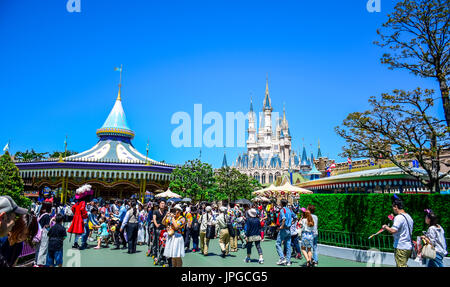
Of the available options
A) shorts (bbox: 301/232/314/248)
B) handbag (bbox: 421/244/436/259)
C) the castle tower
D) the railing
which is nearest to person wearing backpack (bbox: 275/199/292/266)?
shorts (bbox: 301/232/314/248)

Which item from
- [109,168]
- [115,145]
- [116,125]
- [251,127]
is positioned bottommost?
[109,168]

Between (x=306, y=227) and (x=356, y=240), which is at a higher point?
(x=306, y=227)

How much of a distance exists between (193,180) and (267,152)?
7126 cm

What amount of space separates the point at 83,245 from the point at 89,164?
14439 millimetres

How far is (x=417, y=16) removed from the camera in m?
11.2

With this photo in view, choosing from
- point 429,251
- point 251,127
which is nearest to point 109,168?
point 429,251

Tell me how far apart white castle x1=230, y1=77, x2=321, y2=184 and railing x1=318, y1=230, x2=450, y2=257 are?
251ft

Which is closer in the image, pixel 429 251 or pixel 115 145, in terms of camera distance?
pixel 429 251

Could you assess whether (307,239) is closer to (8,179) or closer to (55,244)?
(55,244)

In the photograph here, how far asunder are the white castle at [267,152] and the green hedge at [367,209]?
76.1 m

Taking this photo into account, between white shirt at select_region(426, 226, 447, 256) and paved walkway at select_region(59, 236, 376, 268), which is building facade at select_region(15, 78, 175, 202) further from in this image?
white shirt at select_region(426, 226, 447, 256)

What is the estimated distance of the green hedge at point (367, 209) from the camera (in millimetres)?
8156

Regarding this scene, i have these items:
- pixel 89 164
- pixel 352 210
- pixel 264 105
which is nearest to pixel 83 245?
pixel 352 210

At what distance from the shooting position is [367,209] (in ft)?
31.1
